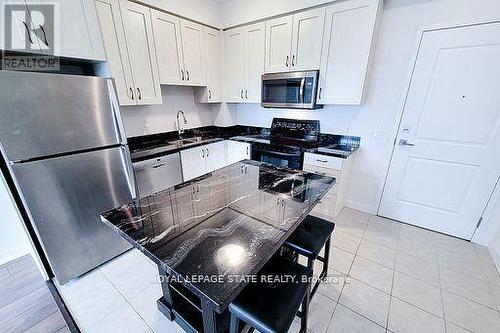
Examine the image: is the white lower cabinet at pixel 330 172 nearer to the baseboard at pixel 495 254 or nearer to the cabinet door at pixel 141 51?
the baseboard at pixel 495 254

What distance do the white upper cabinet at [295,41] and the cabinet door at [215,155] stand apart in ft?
4.46

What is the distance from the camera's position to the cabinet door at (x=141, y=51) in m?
2.21

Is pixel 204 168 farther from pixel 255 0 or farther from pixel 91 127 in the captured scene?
pixel 255 0

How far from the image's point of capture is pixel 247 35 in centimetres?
296

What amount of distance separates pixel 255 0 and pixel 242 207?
2.89 m

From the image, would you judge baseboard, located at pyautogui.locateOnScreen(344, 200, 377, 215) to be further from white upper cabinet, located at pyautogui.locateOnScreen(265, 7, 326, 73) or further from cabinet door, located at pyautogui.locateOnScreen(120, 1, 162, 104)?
cabinet door, located at pyautogui.locateOnScreen(120, 1, 162, 104)

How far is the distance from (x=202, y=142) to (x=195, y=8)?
179 centimetres

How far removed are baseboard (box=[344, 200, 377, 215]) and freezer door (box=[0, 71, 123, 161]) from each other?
3042mm

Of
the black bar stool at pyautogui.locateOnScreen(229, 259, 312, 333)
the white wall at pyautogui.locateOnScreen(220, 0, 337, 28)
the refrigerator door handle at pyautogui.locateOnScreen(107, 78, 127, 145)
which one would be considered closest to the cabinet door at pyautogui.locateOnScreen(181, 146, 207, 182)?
the refrigerator door handle at pyautogui.locateOnScreen(107, 78, 127, 145)

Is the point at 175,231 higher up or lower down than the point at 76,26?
lower down

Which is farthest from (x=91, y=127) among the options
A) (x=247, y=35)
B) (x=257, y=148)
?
(x=247, y=35)

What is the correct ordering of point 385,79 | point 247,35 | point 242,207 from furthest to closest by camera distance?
point 247,35 → point 385,79 → point 242,207

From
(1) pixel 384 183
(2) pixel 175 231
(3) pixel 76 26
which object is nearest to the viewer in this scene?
(2) pixel 175 231

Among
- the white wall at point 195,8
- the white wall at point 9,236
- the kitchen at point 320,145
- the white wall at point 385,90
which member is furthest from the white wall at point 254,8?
the white wall at point 9,236
